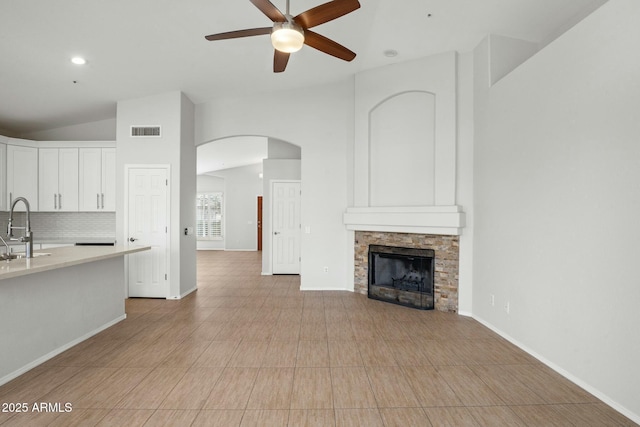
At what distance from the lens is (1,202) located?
593cm

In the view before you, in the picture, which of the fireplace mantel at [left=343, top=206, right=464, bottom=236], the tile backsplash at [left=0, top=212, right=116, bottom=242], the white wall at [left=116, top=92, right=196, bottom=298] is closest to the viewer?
the fireplace mantel at [left=343, top=206, right=464, bottom=236]

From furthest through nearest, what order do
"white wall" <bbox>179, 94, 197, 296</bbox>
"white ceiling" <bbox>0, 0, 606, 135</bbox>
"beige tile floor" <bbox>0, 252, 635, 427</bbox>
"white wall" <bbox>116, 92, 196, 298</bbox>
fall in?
1. "white wall" <bbox>179, 94, 197, 296</bbox>
2. "white wall" <bbox>116, 92, 196, 298</bbox>
3. "white ceiling" <bbox>0, 0, 606, 135</bbox>
4. "beige tile floor" <bbox>0, 252, 635, 427</bbox>

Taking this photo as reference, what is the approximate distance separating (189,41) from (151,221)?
9.28 feet

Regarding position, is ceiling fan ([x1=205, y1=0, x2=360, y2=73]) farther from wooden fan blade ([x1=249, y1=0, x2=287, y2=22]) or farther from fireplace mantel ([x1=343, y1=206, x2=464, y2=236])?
fireplace mantel ([x1=343, y1=206, x2=464, y2=236])

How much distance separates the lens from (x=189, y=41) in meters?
4.24

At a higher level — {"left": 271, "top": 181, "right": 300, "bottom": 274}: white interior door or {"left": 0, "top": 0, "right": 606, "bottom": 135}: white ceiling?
{"left": 0, "top": 0, "right": 606, "bottom": 135}: white ceiling

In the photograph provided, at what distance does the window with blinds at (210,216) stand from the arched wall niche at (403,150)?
951 cm

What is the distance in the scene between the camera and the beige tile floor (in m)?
2.44

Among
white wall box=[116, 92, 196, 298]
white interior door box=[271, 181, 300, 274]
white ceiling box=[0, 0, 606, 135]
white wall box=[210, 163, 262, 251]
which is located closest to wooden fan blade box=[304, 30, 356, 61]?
white ceiling box=[0, 0, 606, 135]

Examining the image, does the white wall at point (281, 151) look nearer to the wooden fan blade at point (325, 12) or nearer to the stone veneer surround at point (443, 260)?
the stone veneer surround at point (443, 260)

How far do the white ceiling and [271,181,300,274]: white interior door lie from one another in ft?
8.31

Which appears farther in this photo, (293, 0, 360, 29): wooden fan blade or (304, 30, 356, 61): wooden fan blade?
(304, 30, 356, 61): wooden fan blade

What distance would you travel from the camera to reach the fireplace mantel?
15.8ft

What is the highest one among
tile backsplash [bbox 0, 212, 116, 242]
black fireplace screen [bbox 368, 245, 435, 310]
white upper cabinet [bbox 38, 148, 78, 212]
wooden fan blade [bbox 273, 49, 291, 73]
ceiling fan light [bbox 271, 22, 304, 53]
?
wooden fan blade [bbox 273, 49, 291, 73]
